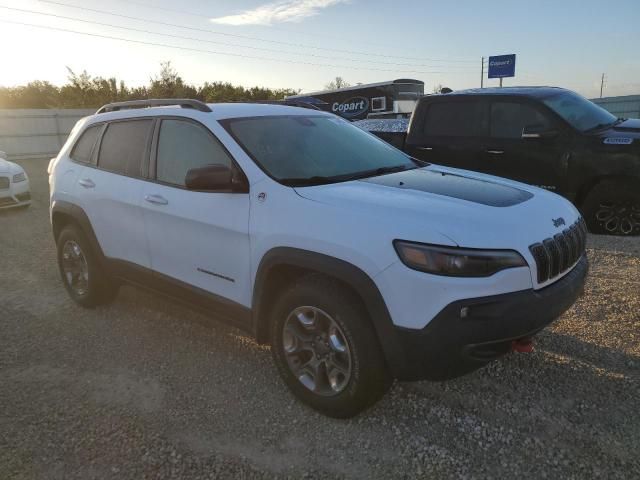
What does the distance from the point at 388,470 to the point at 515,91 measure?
5.96m

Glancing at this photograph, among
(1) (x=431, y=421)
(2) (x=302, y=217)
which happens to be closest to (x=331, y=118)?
(2) (x=302, y=217)

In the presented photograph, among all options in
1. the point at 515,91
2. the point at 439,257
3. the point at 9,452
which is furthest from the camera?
the point at 515,91

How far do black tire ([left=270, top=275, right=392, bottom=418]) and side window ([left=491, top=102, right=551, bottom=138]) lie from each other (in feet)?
16.6

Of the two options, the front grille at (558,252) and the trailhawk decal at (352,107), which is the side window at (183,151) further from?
the trailhawk decal at (352,107)

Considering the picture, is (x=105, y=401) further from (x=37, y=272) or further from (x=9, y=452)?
(x=37, y=272)

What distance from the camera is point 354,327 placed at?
8.78ft

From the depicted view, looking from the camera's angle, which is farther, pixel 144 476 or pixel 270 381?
pixel 270 381

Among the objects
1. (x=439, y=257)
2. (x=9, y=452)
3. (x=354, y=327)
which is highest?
(x=439, y=257)

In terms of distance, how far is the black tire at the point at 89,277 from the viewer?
14.9 feet

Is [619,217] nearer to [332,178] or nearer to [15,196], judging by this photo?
[332,178]

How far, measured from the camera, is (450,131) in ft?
24.8

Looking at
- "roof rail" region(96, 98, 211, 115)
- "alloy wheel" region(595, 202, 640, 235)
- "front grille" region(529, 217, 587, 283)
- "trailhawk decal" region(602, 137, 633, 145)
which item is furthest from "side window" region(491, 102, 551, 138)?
"roof rail" region(96, 98, 211, 115)

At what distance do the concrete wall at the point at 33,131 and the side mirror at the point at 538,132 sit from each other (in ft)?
80.4

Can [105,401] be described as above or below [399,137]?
below
